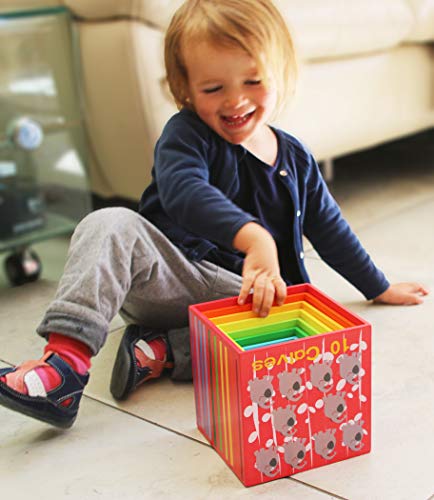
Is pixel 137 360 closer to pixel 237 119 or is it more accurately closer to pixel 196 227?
pixel 196 227

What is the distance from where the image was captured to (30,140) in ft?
4.58

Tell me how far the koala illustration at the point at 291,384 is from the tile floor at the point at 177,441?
0.09 m

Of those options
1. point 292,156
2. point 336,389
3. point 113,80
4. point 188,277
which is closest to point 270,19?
point 292,156

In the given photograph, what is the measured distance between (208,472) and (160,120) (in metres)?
0.78

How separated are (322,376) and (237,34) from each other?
1.35 ft

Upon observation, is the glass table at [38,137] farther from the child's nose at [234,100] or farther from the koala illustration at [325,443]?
the koala illustration at [325,443]

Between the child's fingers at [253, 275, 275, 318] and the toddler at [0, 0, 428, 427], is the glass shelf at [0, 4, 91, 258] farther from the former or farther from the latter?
the child's fingers at [253, 275, 275, 318]

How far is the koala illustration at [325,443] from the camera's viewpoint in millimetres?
794

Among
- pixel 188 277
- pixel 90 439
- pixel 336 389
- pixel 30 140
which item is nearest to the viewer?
pixel 336 389

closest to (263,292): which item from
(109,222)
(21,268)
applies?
(109,222)

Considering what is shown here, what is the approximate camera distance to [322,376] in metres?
0.77

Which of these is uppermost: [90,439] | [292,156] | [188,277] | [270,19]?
[270,19]

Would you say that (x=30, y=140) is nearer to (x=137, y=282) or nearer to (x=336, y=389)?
(x=137, y=282)

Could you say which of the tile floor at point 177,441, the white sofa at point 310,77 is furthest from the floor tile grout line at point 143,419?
the white sofa at point 310,77
